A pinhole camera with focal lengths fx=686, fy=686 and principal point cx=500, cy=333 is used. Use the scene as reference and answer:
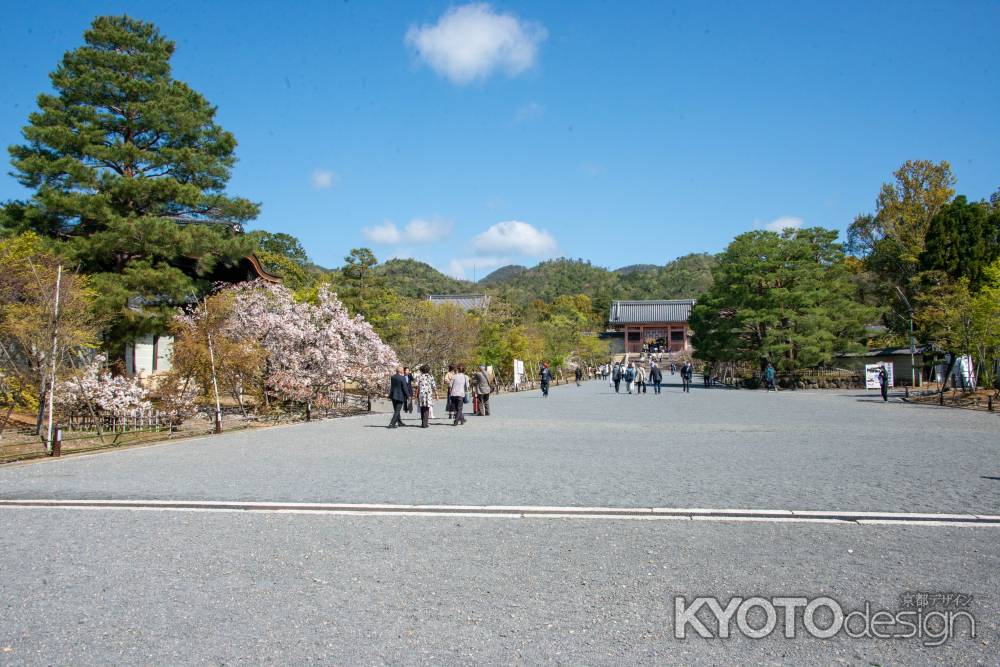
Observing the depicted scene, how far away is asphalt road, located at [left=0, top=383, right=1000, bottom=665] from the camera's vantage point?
3.48m

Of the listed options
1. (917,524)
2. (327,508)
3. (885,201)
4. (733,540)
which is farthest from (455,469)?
(885,201)

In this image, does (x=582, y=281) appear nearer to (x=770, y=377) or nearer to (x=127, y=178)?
(x=770, y=377)

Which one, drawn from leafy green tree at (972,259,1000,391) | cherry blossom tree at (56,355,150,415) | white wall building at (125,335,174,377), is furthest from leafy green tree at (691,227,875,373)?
Answer: cherry blossom tree at (56,355,150,415)

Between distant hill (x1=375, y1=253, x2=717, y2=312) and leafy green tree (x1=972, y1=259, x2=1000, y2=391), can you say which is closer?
leafy green tree (x1=972, y1=259, x2=1000, y2=391)

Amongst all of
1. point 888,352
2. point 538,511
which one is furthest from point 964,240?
point 538,511

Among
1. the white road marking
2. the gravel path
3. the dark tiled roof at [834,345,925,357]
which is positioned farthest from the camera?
the dark tiled roof at [834,345,925,357]

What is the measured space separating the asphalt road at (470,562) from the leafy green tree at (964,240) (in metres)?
27.5

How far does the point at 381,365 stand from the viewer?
75.3 ft

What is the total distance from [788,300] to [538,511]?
107 ft

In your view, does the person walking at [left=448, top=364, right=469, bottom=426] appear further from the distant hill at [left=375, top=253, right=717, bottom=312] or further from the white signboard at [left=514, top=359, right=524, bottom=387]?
the distant hill at [left=375, top=253, right=717, bottom=312]

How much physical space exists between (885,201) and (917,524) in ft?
142

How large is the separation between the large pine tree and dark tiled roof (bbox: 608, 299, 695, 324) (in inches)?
2622

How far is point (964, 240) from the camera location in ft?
108

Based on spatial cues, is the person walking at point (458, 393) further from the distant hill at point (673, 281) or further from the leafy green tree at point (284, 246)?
the distant hill at point (673, 281)
